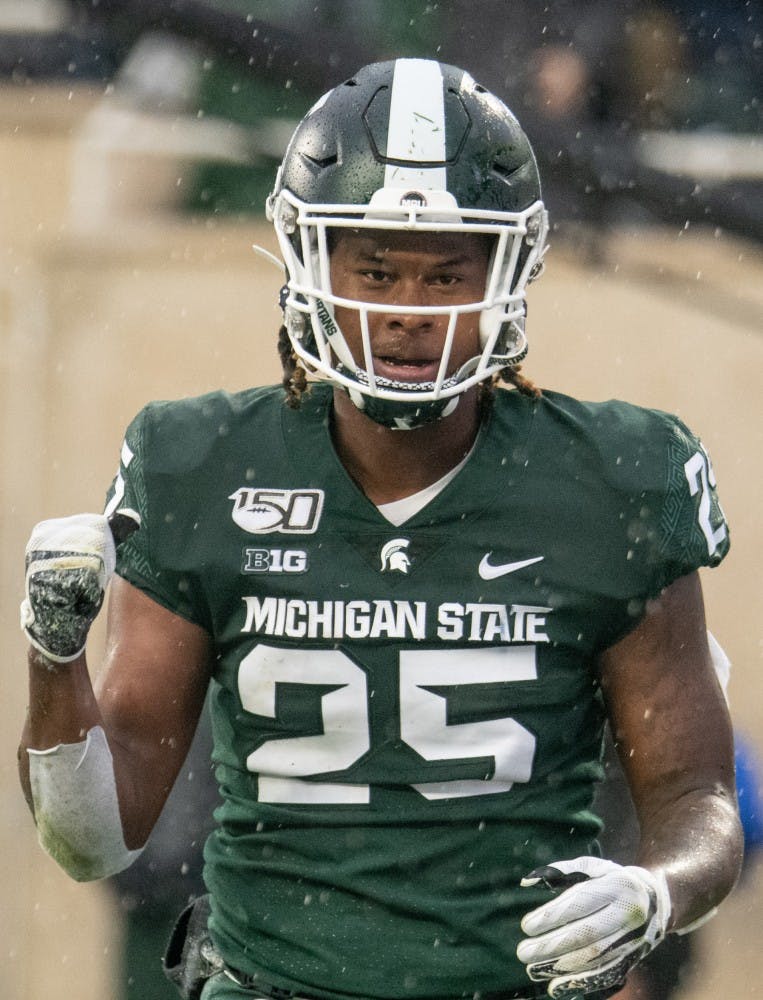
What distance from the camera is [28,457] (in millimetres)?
8266

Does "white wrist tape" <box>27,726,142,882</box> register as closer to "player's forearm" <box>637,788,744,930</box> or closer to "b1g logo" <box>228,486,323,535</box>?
"b1g logo" <box>228,486,323,535</box>

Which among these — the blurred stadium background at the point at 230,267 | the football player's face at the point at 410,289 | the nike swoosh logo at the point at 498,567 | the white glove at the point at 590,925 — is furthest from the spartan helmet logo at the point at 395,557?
the blurred stadium background at the point at 230,267

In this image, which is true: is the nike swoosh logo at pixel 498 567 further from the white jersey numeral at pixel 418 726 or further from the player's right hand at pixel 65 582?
the player's right hand at pixel 65 582

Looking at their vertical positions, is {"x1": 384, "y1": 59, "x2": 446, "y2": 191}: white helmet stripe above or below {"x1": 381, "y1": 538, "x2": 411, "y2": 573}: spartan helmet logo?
above

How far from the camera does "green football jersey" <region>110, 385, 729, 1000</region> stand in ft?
9.12

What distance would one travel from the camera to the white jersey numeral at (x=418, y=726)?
281cm

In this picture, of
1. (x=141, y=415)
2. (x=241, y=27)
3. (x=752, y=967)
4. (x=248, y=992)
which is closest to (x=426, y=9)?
(x=241, y=27)

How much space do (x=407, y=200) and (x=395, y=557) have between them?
51 cm

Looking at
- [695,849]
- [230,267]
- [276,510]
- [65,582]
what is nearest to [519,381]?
[276,510]

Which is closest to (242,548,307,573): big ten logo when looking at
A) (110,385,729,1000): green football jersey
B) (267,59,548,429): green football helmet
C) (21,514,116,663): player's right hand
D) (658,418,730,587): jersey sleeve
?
(110,385,729,1000): green football jersey

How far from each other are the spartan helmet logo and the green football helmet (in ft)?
0.56

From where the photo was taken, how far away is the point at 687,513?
9.61 ft

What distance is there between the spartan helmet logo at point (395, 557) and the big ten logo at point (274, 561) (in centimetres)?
12

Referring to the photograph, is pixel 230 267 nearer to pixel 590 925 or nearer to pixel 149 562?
pixel 149 562
